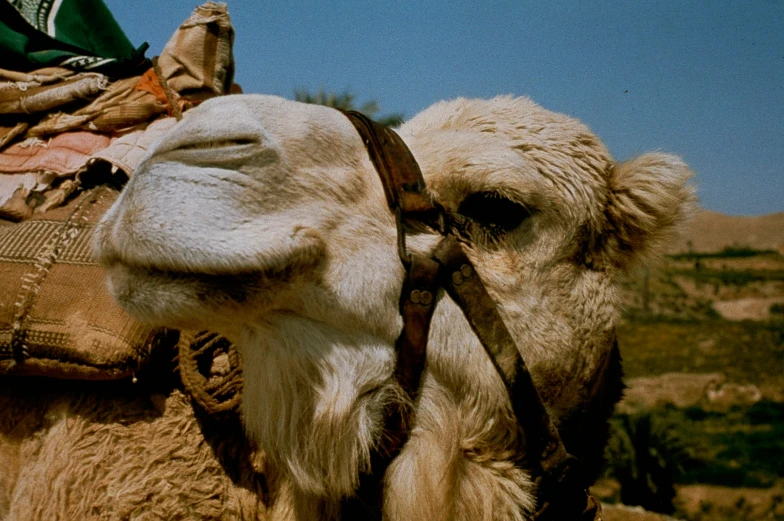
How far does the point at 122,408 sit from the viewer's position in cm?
211

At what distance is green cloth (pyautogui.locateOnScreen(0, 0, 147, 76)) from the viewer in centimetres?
295

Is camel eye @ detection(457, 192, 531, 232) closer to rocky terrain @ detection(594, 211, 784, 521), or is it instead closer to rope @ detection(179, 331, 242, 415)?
rocky terrain @ detection(594, 211, 784, 521)

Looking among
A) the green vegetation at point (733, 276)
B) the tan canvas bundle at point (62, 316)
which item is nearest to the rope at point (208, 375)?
the tan canvas bundle at point (62, 316)

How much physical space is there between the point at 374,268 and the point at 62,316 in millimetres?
975

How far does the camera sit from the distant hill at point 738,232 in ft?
177

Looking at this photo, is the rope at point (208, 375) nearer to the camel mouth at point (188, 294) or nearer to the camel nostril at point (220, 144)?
the camel mouth at point (188, 294)

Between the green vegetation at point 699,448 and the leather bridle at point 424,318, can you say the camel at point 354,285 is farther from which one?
the green vegetation at point 699,448

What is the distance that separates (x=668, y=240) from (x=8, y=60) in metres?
2.90

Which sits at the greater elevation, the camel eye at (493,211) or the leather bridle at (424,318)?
the camel eye at (493,211)

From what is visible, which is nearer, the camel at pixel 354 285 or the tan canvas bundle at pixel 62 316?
the camel at pixel 354 285

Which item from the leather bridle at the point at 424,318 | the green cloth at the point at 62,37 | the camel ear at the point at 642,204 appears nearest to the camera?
the leather bridle at the point at 424,318

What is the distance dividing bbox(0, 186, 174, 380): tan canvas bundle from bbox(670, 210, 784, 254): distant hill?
54355 millimetres

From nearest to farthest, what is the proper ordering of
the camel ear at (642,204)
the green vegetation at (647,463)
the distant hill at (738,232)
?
the camel ear at (642,204), the green vegetation at (647,463), the distant hill at (738,232)

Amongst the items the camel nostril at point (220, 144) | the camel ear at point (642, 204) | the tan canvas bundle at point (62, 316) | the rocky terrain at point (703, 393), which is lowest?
the rocky terrain at point (703, 393)
